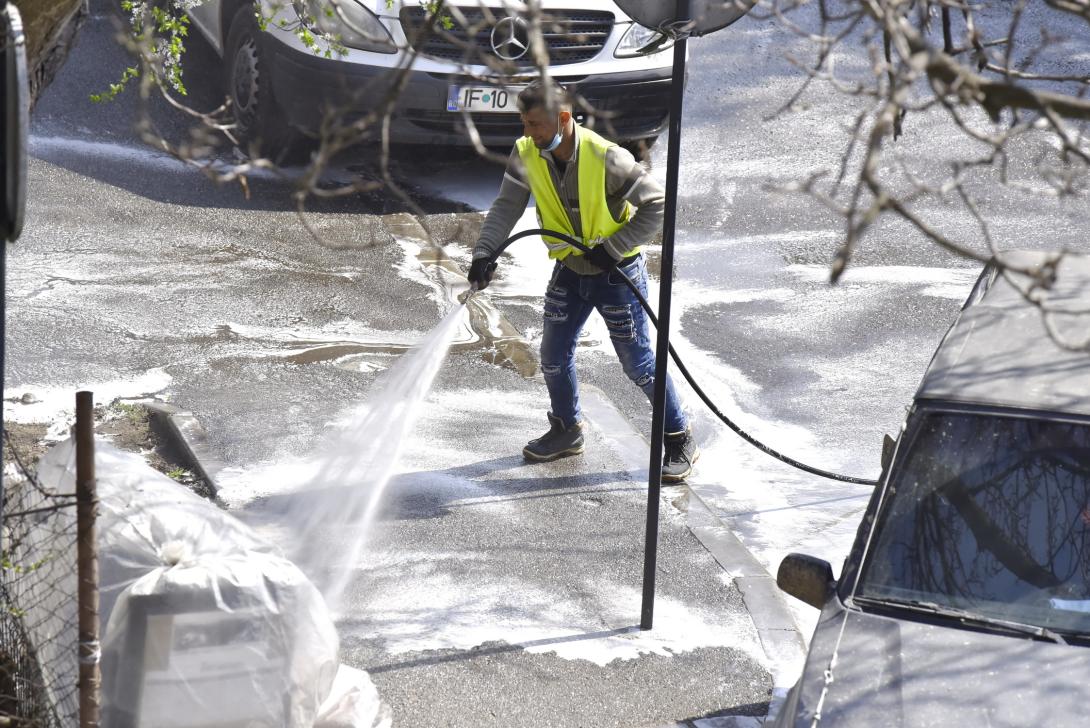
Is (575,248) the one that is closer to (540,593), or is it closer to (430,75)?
(540,593)

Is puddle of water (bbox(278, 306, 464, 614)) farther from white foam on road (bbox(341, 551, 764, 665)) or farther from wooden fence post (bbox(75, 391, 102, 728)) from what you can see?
wooden fence post (bbox(75, 391, 102, 728))

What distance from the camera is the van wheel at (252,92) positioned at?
973 cm

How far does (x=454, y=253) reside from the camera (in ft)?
29.0

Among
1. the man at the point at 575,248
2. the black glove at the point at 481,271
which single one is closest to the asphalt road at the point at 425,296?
the black glove at the point at 481,271

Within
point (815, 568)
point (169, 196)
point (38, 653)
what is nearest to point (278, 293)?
point (169, 196)


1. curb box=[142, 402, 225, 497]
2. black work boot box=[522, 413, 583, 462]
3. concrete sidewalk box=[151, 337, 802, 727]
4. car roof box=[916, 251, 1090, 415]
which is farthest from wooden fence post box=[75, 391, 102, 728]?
black work boot box=[522, 413, 583, 462]

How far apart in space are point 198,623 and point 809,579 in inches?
67.7

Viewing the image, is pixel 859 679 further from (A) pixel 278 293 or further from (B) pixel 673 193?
(A) pixel 278 293

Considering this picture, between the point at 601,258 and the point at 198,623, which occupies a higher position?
the point at 601,258

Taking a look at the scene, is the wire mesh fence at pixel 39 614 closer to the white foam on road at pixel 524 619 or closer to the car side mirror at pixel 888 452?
the white foam on road at pixel 524 619

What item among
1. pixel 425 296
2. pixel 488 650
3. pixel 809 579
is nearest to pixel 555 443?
pixel 488 650

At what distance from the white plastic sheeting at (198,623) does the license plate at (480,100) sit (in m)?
5.78

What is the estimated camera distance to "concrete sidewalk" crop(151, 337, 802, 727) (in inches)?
175

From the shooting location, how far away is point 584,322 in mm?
6066
